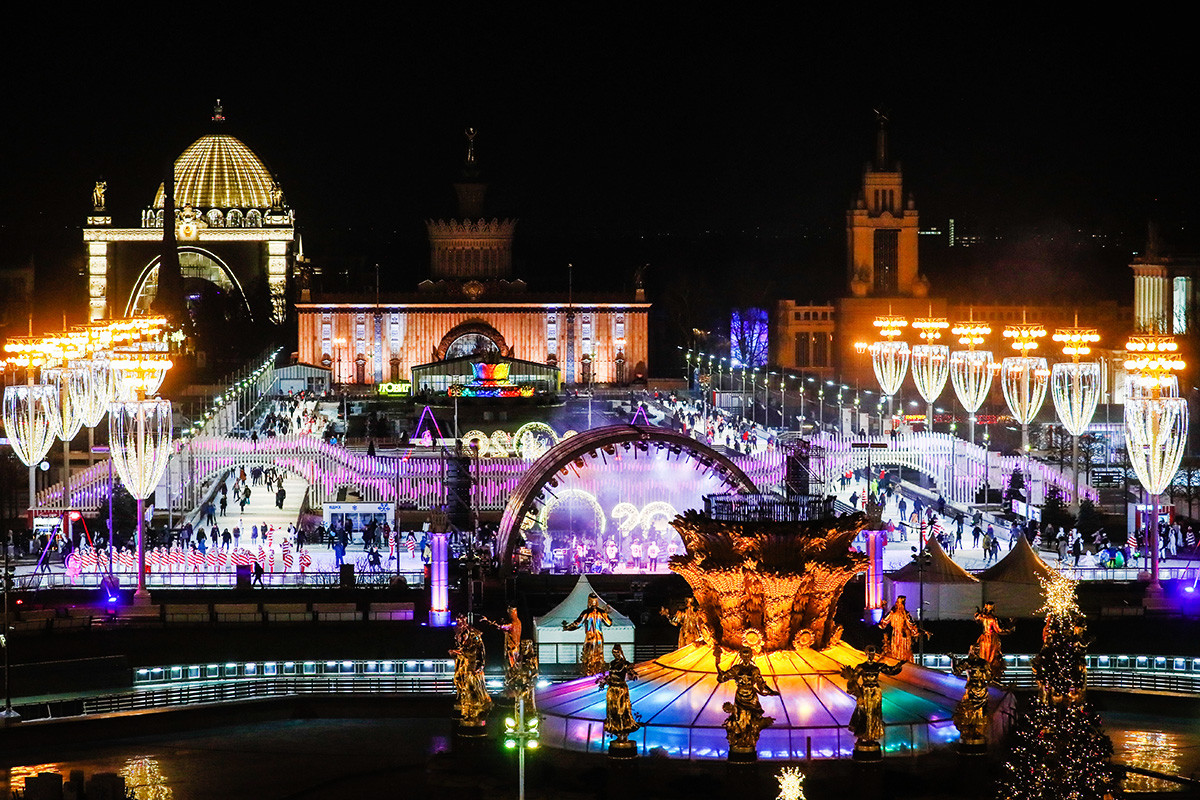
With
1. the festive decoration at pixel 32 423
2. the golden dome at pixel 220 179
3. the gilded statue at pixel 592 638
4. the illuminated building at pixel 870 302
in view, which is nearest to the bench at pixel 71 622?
the gilded statue at pixel 592 638

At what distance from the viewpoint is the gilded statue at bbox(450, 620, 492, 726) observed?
25.3 metres

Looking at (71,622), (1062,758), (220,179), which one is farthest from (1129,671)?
(220,179)

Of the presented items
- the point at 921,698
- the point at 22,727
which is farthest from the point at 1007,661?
the point at 22,727

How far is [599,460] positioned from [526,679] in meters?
16.8

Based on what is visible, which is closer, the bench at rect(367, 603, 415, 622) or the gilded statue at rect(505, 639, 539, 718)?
the gilded statue at rect(505, 639, 539, 718)

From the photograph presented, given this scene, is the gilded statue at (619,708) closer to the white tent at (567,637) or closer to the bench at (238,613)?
the white tent at (567,637)

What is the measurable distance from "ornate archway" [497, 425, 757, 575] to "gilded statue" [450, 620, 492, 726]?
42.8 ft

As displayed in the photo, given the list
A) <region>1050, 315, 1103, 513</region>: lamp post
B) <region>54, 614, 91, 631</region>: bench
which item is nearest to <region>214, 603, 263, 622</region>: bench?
<region>54, 614, 91, 631</region>: bench

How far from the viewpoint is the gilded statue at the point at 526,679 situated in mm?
24297

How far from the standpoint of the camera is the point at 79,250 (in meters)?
118

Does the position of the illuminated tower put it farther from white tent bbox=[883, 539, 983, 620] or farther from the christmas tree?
the christmas tree

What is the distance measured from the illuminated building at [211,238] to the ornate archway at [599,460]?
2888 inches

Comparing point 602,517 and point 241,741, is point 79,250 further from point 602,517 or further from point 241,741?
point 241,741

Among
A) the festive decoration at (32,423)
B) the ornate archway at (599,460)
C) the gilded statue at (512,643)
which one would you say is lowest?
the gilded statue at (512,643)
